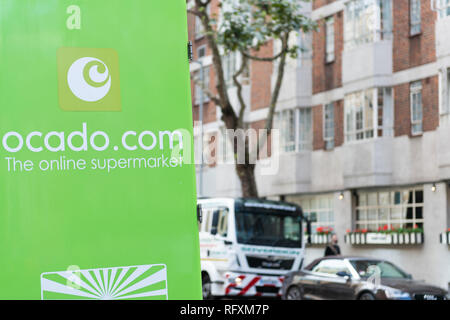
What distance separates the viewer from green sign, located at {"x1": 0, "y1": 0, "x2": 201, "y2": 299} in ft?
14.6

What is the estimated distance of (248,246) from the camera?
926 inches

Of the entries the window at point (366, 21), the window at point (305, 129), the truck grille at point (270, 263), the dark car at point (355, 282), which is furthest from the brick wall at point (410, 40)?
the dark car at point (355, 282)

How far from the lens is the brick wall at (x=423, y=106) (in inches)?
1149

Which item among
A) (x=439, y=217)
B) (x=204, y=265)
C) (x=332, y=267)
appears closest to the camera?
(x=332, y=267)

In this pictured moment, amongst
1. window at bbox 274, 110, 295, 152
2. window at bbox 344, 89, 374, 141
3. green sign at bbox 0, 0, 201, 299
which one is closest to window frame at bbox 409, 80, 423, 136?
window at bbox 344, 89, 374, 141

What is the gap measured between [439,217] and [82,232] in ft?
82.1

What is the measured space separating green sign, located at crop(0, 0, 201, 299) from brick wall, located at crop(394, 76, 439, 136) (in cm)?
2528

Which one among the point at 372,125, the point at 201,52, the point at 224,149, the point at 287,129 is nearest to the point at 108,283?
the point at 372,125

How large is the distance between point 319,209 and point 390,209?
493cm

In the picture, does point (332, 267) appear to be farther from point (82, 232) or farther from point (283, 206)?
point (82, 232)

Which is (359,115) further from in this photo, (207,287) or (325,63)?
(207,287)

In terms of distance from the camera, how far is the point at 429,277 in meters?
28.4
